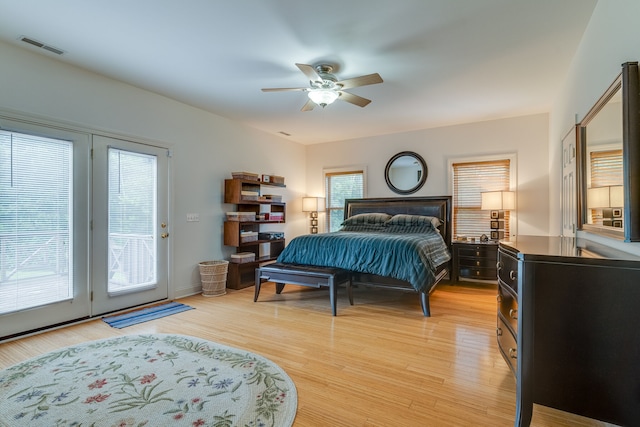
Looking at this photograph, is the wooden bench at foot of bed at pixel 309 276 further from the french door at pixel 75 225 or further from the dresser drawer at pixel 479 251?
the dresser drawer at pixel 479 251

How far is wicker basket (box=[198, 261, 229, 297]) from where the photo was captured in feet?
14.5

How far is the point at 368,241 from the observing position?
3.90 meters

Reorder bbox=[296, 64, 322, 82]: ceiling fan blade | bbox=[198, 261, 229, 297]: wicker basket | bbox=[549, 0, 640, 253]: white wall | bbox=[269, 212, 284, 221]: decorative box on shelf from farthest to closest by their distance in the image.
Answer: bbox=[269, 212, 284, 221]: decorative box on shelf, bbox=[198, 261, 229, 297]: wicker basket, bbox=[296, 64, 322, 82]: ceiling fan blade, bbox=[549, 0, 640, 253]: white wall

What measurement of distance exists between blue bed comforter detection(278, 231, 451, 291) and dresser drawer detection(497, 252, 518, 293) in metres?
1.32

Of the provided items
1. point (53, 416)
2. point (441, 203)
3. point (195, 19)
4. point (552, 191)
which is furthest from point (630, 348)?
point (441, 203)

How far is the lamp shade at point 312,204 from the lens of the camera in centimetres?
640

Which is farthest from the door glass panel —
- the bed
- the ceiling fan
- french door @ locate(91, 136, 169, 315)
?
the ceiling fan

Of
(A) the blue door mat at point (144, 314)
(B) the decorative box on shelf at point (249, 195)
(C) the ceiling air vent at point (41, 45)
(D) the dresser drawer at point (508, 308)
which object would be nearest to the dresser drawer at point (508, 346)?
(D) the dresser drawer at point (508, 308)

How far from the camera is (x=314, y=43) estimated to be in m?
2.79

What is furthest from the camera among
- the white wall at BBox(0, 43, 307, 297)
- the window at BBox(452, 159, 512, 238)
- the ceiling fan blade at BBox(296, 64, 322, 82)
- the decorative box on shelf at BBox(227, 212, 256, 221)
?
the window at BBox(452, 159, 512, 238)

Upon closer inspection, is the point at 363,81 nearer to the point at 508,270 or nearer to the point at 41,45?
the point at 508,270

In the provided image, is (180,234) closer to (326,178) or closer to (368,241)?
(368,241)

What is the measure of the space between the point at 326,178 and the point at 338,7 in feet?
14.8

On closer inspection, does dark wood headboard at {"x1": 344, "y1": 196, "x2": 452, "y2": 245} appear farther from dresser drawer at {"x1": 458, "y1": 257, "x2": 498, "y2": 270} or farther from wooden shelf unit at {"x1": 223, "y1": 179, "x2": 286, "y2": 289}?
wooden shelf unit at {"x1": 223, "y1": 179, "x2": 286, "y2": 289}
